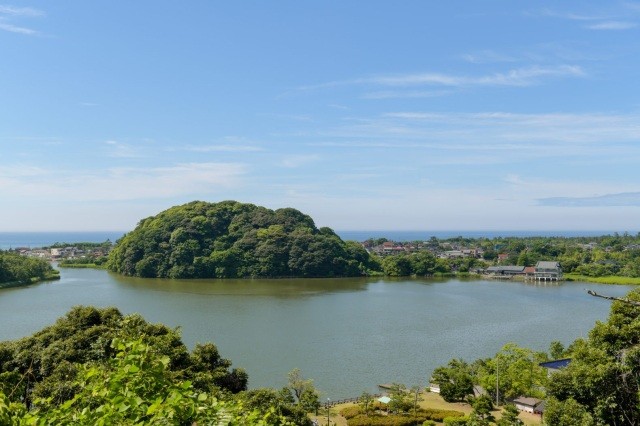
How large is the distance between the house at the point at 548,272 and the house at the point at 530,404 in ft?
107

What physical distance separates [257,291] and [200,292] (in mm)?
3607

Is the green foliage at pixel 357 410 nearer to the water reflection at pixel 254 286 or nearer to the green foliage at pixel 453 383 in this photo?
the green foliage at pixel 453 383

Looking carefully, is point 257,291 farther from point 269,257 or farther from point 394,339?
point 394,339

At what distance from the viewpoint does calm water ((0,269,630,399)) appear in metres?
16.1

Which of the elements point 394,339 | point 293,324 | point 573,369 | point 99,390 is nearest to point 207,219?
point 293,324

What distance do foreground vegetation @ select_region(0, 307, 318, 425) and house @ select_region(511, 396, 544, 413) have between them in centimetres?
544

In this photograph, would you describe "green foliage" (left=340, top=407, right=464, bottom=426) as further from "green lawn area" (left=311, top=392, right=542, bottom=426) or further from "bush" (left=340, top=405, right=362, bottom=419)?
"green lawn area" (left=311, top=392, right=542, bottom=426)

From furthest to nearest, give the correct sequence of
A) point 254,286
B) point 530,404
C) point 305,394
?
point 254,286 → point 530,404 → point 305,394

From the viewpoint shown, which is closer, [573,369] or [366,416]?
[573,369]

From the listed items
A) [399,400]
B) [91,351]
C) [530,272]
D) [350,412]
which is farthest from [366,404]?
[530,272]

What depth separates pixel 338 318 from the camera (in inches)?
917

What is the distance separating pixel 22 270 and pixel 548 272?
41784 millimetres

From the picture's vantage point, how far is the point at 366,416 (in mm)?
11977

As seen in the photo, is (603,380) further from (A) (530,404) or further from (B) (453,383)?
(B) (453,383)
